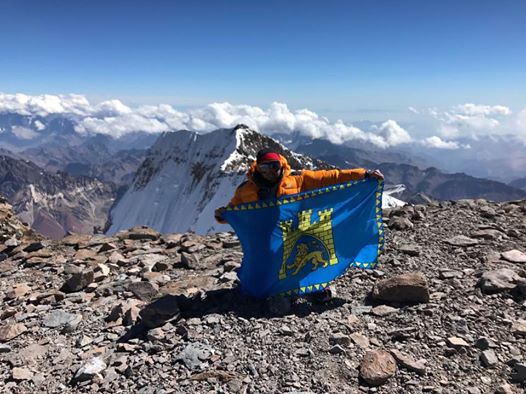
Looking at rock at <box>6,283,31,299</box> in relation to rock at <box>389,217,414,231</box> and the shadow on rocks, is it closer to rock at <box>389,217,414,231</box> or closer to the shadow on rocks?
the shadow on rocks

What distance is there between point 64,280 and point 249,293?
4.37m

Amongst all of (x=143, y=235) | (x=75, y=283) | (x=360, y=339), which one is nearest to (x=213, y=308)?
(x=360, y=339)

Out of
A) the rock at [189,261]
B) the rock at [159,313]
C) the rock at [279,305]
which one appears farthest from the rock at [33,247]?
the rock at [279,305]

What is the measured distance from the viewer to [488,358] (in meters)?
5.39

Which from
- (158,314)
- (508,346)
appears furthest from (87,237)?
(508,346)

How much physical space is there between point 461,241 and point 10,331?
907 cm

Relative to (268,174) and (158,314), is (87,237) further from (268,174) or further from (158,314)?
(268,174)

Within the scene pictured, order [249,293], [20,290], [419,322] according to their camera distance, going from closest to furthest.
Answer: [419,322] → [249,293] → [20,290]

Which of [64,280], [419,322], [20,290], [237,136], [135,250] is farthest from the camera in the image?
[237,136]

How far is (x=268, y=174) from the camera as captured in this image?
700 cm

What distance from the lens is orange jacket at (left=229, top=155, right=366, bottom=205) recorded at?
724cm

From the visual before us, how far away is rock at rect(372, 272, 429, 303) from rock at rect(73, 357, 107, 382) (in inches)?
180

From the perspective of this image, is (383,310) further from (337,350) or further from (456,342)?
(337,350)

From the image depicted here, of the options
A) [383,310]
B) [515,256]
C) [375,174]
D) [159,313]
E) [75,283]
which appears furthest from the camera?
[75,283]
